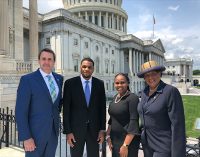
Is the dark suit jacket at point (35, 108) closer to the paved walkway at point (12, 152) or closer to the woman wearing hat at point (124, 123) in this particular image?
the woman wearing hat at point (124, 123)

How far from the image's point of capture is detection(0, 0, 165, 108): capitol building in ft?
54.5

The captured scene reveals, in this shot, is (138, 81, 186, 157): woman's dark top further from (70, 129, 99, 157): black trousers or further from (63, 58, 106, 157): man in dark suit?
(70, 129, 99, 157): black trousers

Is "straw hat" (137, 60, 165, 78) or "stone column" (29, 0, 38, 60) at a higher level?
"stone column" (29, 0, 38, 60)

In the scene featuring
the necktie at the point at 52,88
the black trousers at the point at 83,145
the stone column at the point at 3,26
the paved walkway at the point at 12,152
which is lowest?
the paved walkway at the point at 12,152

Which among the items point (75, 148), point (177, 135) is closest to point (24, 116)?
point (75, 148)

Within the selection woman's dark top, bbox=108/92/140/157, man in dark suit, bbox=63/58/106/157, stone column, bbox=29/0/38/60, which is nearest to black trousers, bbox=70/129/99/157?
man in dark suit, bbox=63/58/106/157

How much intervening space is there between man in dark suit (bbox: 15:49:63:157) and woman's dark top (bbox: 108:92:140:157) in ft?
3.95

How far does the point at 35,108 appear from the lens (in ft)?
15.1

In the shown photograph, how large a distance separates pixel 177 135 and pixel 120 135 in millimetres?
1264

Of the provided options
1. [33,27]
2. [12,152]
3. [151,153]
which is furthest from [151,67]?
[33,27]

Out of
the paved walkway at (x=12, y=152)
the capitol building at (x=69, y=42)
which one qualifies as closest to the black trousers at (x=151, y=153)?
the paved walkway at (x=12, y=152)

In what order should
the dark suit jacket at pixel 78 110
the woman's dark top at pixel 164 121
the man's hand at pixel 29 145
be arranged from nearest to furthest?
the woman's dark top at pixel 164 121 < the man's hand at pixel 29 145 < the dark suit jacket at pixel 78 110

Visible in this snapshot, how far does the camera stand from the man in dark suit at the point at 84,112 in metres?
5.07

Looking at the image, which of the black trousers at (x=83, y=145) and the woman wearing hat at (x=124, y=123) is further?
the black trousers at (x=83, y=145)
